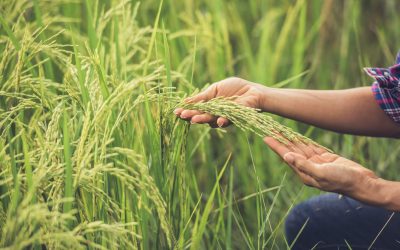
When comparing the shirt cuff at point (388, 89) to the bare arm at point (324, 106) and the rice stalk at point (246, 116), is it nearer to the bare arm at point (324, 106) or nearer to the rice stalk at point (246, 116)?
the bare arm at point (324, 106)

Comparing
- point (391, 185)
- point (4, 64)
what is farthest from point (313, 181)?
point (4, 64)

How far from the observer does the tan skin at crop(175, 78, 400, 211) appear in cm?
171

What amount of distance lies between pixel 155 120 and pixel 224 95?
202mm

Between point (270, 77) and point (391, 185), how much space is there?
1.41 m

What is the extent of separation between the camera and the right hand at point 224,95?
1752 millimetres

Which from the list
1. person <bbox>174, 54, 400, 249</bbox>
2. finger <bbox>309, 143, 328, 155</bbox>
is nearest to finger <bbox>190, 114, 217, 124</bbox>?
person <bbox>174, 54, 400, 249</bbox>

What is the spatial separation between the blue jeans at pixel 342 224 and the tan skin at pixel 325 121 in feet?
0.76

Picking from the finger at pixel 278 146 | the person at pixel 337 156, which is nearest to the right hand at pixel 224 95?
→ the person at pixel 337 156

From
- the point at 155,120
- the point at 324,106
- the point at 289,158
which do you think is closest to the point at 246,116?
the point at 289,158

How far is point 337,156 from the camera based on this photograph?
1.82 meters

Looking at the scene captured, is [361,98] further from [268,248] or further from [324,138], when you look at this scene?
[324,138]

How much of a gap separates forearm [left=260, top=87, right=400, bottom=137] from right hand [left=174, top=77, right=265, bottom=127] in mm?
138

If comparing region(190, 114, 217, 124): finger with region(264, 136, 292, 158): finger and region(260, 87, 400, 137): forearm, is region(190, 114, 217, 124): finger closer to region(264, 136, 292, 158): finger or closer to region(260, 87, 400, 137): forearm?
region(264, 136, 292, 158): finger

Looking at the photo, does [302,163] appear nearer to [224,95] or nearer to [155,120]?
[224,95]
